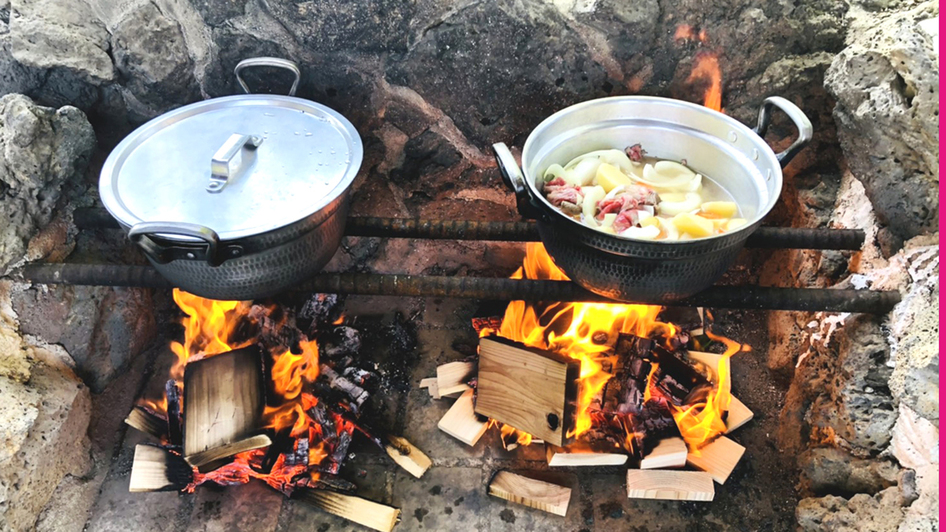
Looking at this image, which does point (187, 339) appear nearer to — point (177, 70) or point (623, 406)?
point (177, 70)

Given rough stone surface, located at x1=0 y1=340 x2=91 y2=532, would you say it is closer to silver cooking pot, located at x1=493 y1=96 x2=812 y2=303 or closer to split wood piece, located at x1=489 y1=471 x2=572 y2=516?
split wood piece, located at x1=489 y1=471 x2=572 y2=516

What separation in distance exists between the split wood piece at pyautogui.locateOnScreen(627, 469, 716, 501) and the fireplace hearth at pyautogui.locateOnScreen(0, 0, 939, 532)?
0.01m

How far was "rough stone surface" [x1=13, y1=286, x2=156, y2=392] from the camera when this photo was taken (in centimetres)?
296

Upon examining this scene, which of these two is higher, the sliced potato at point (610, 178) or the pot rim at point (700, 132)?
the pot rim at point (700, 132)

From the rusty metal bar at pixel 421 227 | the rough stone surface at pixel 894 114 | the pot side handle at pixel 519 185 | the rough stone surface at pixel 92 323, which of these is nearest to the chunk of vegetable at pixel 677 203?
the pot side handle at pixel 519 185

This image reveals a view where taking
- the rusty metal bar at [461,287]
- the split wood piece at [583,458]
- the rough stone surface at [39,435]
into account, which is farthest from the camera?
the split wood piece at [583,458]

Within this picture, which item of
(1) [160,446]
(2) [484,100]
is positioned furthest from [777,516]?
(1) [160,446]

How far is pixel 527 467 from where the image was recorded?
3.02 metres

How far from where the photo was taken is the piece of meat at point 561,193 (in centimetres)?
246

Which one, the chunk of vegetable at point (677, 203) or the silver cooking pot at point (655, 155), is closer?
the silver cooking pot at point (655, 155)

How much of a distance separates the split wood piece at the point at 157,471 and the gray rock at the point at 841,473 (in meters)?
2.80

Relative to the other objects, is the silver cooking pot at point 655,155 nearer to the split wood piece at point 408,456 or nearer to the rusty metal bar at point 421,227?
the rusty metal bar at point 421,227

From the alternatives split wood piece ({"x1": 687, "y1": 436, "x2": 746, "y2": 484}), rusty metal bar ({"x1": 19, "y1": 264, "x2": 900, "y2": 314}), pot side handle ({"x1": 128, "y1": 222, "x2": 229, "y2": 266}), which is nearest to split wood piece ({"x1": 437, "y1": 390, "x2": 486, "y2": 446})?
rusty metal bar ({"x1": 19, "y1": 264, "x2": 900, "y2": 314})

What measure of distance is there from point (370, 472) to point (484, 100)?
6.38ft
